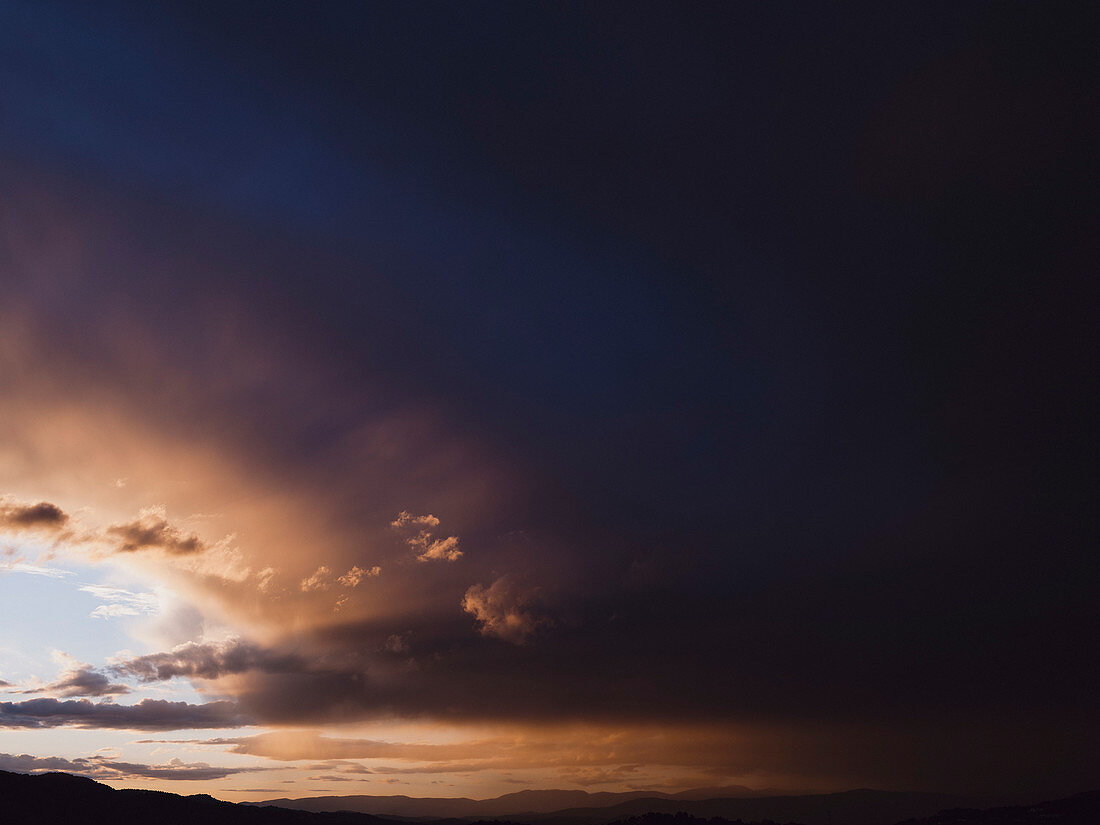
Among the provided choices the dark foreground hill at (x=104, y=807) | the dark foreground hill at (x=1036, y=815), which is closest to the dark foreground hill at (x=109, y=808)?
the dark foreground hill at (x=104, y=807)

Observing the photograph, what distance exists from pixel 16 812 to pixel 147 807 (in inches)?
809

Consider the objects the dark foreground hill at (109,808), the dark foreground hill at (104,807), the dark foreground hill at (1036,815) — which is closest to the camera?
the dark foreground hill at (104,807)

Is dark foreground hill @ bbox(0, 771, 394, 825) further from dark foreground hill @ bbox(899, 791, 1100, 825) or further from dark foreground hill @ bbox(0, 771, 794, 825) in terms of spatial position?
dark foreground hill @ bbox(899, 791, 1100, 825)

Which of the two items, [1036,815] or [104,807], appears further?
[104,807]

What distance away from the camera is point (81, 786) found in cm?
13125

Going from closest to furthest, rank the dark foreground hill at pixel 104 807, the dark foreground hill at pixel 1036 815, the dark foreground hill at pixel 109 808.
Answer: the dark foreground hill at pixel 104 807 < the dark foreground hill at pixel 109 808 < the dark foreground hill at pixel 1036 815

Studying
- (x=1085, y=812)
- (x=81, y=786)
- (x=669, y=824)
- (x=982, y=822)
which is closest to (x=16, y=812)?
(x=81, y=786)

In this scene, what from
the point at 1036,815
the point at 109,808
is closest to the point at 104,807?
the point at 109,808

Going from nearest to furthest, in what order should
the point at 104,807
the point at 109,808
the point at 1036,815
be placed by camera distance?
the point at 1036,815, the point at 104,807, the point at 109,808

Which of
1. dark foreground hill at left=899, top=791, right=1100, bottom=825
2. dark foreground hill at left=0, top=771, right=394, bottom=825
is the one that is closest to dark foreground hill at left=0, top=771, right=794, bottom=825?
dark foreground hill at left=0, top=771, right=394, bottom=825

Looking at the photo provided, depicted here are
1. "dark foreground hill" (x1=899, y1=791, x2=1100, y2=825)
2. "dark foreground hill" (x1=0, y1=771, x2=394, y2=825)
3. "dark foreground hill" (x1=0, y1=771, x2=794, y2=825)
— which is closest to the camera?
"dark foreground hill" (x1=0, y1=771, x2=394, y2=825)

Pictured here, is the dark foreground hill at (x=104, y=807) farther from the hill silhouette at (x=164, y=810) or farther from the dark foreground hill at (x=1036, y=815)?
the dark foreground hill at (x=1036, y=815)

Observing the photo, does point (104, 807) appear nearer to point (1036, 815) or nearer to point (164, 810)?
point (164, 810)

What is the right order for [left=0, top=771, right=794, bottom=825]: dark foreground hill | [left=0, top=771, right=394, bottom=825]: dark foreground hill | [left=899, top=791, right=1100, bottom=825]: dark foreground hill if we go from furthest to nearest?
1. [left=899, top=791, right=1100, bottom=825]: dark foreground hill
2. [left=0, top=771, right=794, bottom=825]: dark foreground hill
3. [left=0, top=771, right=394, bottom=825]: dark foreground hill
